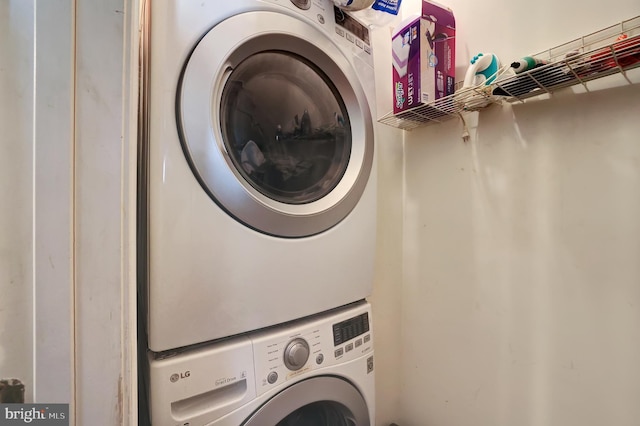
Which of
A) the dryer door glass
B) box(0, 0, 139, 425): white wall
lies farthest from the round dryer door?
box(0, 0, 139, 425): white wall

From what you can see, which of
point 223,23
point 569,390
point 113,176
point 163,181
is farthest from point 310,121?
point 569,390

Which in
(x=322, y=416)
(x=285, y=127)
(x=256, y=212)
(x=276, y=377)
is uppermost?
(x=285, y=127)

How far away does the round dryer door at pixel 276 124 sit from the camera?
1.82 ft

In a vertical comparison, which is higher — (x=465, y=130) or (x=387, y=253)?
(x=465, y=130)

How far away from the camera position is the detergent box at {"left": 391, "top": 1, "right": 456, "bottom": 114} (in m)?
0.86

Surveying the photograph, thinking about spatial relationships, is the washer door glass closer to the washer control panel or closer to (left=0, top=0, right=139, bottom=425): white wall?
the washer control panel

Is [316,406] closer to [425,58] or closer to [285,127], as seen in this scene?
[285,127]

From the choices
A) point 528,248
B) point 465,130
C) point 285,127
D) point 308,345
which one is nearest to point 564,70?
point 465,130

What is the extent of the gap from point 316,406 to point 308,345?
0.24 metres

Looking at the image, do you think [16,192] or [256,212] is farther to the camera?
[256,212]

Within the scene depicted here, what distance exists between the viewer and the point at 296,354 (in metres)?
0.66

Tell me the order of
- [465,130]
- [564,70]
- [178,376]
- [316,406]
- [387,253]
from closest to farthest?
1. [178,376]
2. [564,70]
3. [316,406]
4. [465,130]
5. [387,253]

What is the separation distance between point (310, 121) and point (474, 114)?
1.88 feet

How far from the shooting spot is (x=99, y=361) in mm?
349
